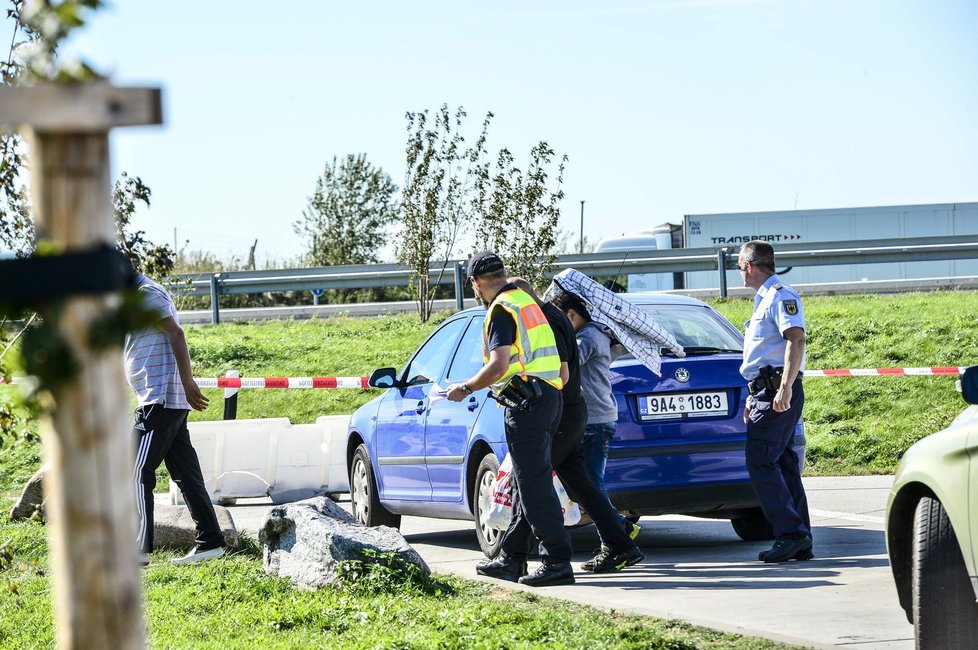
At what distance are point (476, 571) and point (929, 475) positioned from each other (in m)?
3.78

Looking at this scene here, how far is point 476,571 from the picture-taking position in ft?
25.8

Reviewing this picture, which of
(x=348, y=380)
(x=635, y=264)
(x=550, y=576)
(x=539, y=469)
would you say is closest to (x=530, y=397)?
(x=539, y=469)

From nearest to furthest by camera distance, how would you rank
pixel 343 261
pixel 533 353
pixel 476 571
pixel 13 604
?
pixel 13 604 → pixel 533 353 → pixel 476 571 → pixel 343 261

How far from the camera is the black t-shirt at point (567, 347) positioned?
7566mm

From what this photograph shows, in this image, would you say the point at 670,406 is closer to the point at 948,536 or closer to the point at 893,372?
the point at 948,536

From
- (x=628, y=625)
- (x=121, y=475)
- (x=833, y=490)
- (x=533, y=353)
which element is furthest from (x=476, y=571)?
(x=121, y=475)

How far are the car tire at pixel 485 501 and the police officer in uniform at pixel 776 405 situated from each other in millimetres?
1527

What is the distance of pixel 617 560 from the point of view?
302 inches

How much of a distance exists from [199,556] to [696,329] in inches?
133

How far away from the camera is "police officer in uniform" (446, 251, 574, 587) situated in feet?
23.8

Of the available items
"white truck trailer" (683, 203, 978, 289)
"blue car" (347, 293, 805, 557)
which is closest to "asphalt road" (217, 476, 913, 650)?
"blue car" (347, 293, 805, 557)

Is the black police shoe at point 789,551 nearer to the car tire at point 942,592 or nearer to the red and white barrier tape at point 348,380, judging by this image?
the car tire at point 942,592

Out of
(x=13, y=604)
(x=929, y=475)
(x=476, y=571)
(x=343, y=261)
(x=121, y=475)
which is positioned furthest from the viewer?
(x=343, y=261)

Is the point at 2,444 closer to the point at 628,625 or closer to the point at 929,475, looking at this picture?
the point at 628,625
